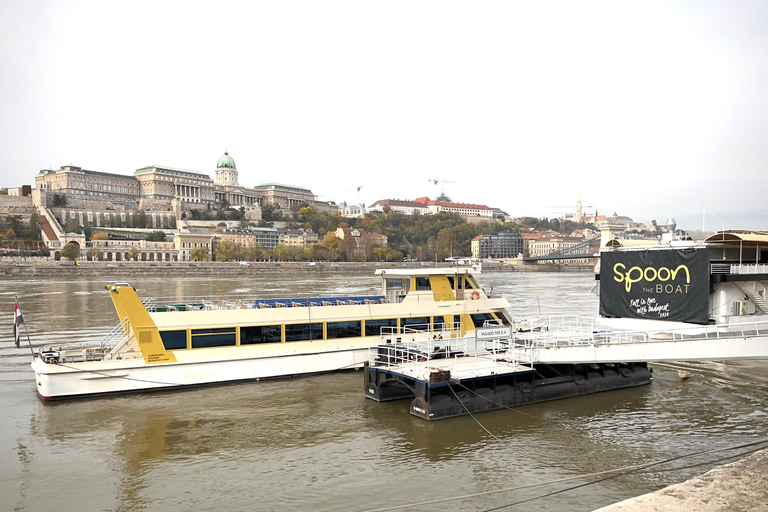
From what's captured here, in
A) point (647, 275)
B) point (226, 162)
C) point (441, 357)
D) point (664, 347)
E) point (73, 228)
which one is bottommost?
point (441, 357)

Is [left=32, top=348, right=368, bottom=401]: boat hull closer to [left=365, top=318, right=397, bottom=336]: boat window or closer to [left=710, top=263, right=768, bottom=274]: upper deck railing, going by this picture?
[left=365, top=318, right=397, bottom=336]: boat window

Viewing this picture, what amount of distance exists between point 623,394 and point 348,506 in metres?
9.96

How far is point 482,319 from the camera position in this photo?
803 inches

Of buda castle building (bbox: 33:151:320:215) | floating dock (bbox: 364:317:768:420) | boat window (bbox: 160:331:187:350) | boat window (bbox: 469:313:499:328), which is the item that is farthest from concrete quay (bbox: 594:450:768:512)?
buda castle building (bbox: 33:151:320:215)

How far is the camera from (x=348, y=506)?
9797 millimetres

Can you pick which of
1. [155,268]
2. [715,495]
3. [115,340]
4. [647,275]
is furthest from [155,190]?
[715,495]

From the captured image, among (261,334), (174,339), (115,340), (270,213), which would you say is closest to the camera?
(174,339)

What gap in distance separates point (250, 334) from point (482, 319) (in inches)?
317

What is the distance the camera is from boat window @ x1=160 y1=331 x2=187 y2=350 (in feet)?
53.4

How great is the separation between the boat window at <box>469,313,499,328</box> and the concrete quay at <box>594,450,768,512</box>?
10531 mm

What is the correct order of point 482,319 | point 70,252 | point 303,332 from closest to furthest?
point 303,332 < point 482,319 < point 70,252

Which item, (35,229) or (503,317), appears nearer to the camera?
(503,317)

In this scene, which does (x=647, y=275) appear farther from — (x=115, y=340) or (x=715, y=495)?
(x=115, y=340)

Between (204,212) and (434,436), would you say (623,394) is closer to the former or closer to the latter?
(434,436)
